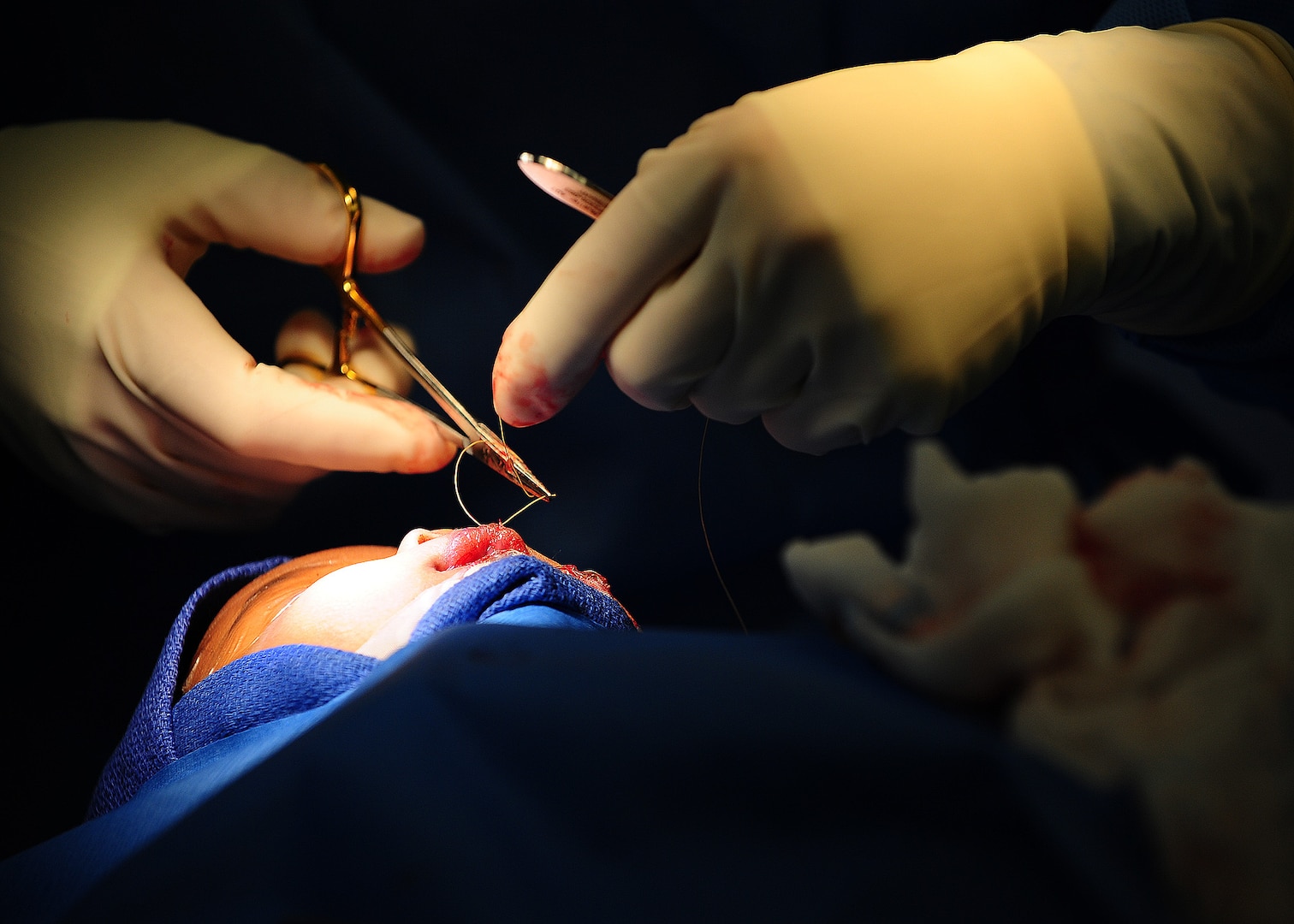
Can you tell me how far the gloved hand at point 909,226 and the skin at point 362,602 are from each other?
0.22 m

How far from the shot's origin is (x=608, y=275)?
0.88 metres

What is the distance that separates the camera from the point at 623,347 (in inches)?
36.4

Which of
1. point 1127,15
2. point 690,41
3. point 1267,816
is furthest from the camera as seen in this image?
point 690,41

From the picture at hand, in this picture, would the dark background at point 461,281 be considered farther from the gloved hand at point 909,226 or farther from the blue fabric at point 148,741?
the blue fabric at point 148,741

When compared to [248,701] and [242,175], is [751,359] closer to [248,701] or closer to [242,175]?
[248,701]

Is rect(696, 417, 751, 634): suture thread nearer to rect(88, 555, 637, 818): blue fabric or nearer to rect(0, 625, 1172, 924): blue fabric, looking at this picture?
rect(88, 555, 637, 818): blue fabric

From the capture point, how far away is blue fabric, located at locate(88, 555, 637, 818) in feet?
2.76

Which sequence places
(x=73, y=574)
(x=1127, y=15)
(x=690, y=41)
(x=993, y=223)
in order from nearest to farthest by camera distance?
(x=993, y=223) < (x=1127, y=15) < (x=690, y=41) < (x=73, y=574)

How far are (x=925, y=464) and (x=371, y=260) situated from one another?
1.09 meters

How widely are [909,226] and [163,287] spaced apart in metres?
1.00

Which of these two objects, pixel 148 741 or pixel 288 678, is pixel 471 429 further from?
pixel 148 741

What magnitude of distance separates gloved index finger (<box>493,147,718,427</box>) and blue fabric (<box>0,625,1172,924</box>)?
447 mm

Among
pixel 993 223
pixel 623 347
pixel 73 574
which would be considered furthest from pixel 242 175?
pixel 993 223

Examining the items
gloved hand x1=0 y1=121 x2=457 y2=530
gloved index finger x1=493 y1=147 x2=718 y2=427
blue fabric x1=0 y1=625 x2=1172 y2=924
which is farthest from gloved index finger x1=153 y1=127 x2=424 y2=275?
blue fabric x1=0 y1=625 x2=1172 y2=924
